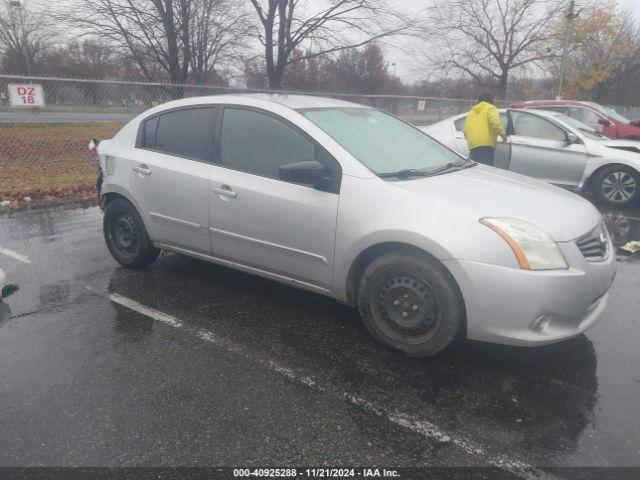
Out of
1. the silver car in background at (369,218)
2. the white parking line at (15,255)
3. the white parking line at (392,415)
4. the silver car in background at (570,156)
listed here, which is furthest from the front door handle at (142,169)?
the silver car in background at (570,156)

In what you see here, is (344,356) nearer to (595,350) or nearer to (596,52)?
(595,350)

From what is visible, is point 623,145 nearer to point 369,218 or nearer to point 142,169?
Answer: point 369,218

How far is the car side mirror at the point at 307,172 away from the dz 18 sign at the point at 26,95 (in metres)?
7.37

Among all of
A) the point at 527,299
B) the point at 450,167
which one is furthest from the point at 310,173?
the point at 527,299

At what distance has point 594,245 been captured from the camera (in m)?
3.20

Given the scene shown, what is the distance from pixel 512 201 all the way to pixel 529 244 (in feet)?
1.53

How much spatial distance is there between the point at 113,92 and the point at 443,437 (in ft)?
31.2

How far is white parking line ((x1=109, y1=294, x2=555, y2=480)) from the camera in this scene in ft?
7.62

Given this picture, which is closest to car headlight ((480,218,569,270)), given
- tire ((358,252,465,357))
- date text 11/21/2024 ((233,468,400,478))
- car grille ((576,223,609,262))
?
car grille ((576,223,609,262))

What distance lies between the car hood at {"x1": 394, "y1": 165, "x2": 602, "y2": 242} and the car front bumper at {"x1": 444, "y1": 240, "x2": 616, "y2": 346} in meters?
0.20

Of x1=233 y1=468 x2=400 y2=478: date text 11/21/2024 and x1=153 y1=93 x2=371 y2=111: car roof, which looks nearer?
x1=233 y1=468 x2=400 y2=478: date text 11/21/2024

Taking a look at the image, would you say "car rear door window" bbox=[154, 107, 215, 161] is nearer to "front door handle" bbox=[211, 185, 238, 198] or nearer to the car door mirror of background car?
"front door handle" bbox=[211, 185, 238, 198]

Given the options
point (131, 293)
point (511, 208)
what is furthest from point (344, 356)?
point (131, 293)

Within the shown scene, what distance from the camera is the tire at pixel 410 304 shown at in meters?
3.06
